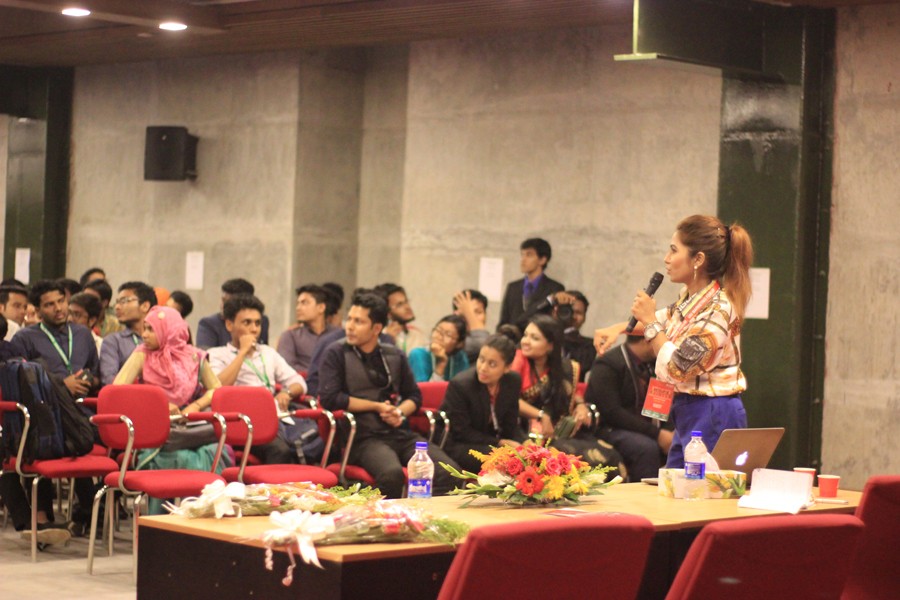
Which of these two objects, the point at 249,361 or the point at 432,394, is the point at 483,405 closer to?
the point at 432,394

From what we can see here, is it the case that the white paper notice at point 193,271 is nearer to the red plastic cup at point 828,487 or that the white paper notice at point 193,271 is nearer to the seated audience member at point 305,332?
the seated audience member at point 305,332

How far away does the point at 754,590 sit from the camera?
122 inches

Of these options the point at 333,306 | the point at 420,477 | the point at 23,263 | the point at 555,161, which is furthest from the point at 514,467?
the point at 23,263

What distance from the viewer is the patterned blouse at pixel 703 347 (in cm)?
458

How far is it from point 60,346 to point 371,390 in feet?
5.39

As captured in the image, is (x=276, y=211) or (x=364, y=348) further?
(x=276, y=211)

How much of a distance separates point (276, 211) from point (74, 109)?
309cm

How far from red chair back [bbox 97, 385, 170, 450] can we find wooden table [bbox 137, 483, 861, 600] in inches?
103

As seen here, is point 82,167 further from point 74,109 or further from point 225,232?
point 225,232

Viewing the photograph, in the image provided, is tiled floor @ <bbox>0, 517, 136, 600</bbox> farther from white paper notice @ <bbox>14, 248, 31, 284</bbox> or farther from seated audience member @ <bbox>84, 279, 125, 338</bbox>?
white paper notice @ <bbox>14, 248, 31, 284</bbox>

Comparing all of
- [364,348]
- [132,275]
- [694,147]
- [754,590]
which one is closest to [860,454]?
[694,147]

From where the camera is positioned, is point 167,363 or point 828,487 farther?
point 167,363

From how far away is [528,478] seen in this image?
409cm

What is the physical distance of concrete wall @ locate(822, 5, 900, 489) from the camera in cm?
836
